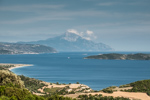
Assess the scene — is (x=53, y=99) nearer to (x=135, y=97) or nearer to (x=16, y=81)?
(x=135, y=97)

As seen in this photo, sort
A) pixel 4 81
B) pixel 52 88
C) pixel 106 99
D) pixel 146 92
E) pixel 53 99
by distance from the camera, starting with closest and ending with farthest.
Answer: pixel 53 99
pixel 106 99
pixel 146 92
pixel 4 81
pixel 52 88

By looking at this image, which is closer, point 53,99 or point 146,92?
point 53,99

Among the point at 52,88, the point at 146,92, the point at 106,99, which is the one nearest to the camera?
the point at 106,99

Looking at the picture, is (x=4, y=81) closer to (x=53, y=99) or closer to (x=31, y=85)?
(x=53, y=99)

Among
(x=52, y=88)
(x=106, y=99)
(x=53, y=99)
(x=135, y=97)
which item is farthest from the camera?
(x=52, y=88)

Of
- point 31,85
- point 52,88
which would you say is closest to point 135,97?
point 52,88

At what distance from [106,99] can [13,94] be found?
54.5ft

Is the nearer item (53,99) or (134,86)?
(53,99)

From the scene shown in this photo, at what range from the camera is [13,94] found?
37.9 meters

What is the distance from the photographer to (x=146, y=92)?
5091 centimetres

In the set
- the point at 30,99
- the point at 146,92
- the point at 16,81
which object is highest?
the point at 16,81

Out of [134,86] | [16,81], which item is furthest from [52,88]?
[134,86]

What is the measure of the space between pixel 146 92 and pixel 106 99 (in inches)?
504

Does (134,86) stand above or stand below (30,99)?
above
